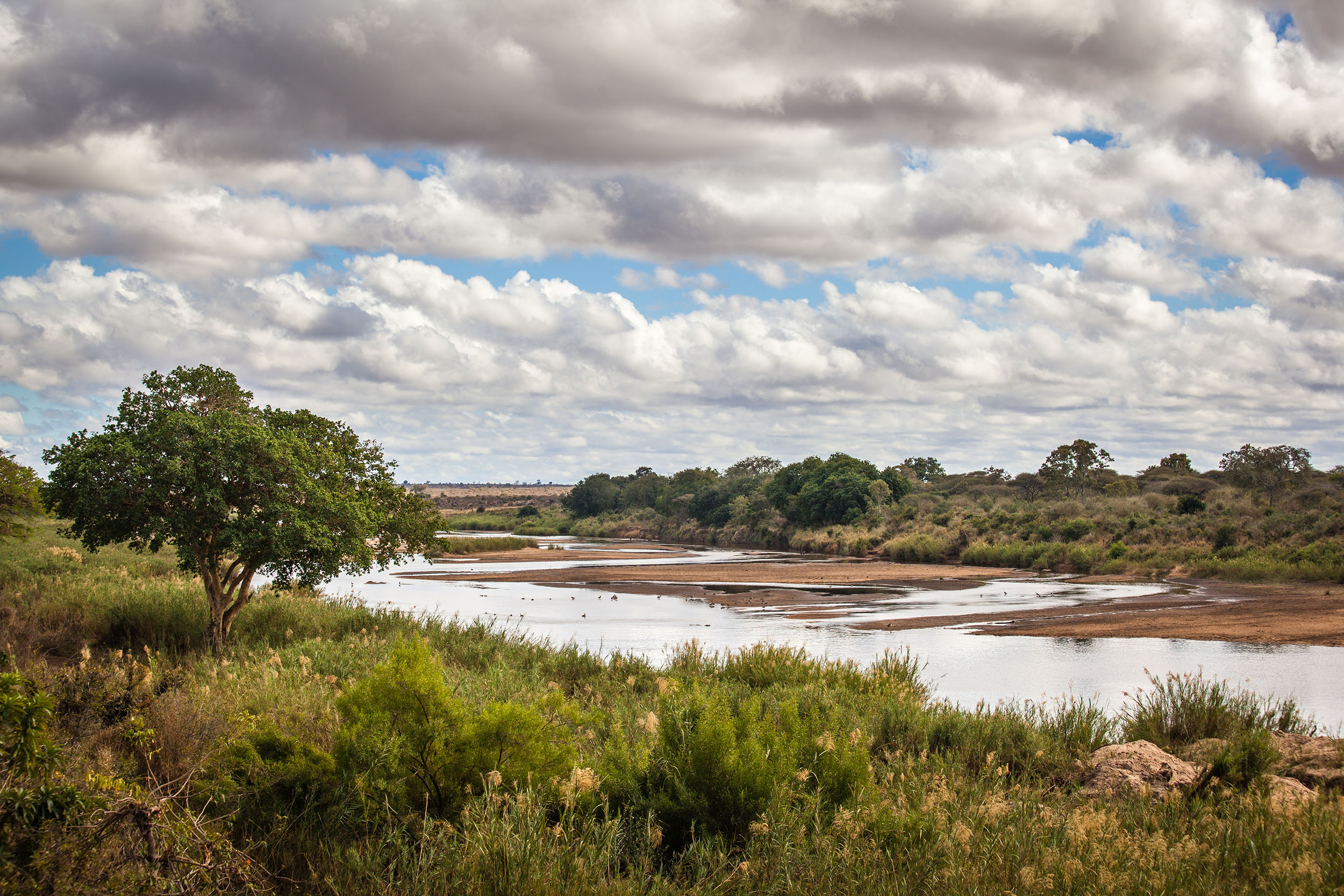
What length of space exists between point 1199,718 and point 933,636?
14.7 metres

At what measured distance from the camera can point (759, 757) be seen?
21.3 ft

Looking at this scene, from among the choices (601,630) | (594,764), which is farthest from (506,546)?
(594,764)

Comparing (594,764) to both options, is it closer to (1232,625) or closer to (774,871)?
(774,871)

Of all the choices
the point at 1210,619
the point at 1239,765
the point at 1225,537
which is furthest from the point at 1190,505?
the point at 1239,765

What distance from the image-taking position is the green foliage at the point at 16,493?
725 inches

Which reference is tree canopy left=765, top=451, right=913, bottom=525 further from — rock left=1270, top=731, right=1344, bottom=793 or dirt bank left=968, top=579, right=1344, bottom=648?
rock left=1270, top=731, right=1344, bottom=793

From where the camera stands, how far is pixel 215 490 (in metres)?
14.5

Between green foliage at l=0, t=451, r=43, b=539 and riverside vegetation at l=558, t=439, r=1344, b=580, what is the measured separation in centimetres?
4582

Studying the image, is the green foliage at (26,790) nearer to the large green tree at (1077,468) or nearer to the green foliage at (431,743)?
the green foliage at (431,743)

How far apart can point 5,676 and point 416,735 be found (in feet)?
9.28

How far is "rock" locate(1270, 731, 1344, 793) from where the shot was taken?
9.22m

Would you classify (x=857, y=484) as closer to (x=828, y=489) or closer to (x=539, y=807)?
(x=828, y=489)

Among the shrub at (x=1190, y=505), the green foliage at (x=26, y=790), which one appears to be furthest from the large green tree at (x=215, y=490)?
the shrub at (x=1190, y=505)

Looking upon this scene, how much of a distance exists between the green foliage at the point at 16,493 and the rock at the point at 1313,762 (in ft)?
67.3
